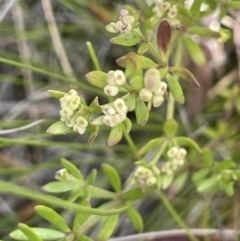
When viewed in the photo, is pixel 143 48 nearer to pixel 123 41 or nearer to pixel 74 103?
pixel 123 41

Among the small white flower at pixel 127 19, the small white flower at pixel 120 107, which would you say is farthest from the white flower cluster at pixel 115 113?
the small white flower at pixel 127 19

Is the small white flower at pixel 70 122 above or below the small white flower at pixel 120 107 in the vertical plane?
below

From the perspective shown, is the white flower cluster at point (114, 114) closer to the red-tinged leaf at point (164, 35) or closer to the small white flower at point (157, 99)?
the small white flower at point (157, 99)

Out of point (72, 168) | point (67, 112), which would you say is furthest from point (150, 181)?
point (67, 112)

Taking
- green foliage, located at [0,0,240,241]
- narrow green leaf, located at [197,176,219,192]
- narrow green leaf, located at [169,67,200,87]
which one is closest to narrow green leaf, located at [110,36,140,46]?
green foliage, located at [0,0,240,241]

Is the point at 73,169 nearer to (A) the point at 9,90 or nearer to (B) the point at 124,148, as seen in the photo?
(B) the point at 124,148

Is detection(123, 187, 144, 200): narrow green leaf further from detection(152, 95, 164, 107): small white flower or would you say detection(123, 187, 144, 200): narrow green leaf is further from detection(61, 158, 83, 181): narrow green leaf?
detection(152, 95, 164, 107): small white flower

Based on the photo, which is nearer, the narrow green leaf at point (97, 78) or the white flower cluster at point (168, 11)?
the narrow green leaf at point (97, 78)
